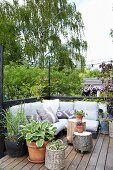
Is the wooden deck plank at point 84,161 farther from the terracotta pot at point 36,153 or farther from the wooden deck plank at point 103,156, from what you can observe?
the terracotta pot at point 36,153

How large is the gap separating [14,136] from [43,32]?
9036 millimetres

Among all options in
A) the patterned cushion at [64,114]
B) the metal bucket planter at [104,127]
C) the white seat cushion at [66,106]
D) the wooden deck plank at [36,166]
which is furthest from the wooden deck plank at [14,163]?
the white seat cushion at [66,106]

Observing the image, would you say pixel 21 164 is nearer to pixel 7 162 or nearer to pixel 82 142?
pixel 7 162

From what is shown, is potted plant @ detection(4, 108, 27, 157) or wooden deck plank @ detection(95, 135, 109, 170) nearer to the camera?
wooden deck plank @ detection(95, 135, 109, 170)

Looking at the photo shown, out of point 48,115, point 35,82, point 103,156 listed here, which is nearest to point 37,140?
point 103,156

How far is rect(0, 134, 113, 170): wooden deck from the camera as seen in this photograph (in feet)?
12.2

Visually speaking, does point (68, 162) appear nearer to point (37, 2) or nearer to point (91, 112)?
point (91, 112)

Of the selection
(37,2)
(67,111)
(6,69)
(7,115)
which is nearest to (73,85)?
(67,111)

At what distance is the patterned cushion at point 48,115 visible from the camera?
17.9 ft

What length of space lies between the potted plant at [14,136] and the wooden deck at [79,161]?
0.12 m

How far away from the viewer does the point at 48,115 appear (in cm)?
558

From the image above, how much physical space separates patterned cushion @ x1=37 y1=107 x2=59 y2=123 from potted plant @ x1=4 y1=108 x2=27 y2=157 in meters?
1.08

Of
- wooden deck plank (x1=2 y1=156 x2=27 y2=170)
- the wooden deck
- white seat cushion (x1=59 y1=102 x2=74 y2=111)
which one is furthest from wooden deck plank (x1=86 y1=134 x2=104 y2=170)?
white seat cushion (x1=59 y1=102 x2=74 y2=111)

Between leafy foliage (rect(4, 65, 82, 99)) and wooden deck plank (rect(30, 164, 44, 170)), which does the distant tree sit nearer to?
leafy foliage (rect(4, 65, 82, 99))
